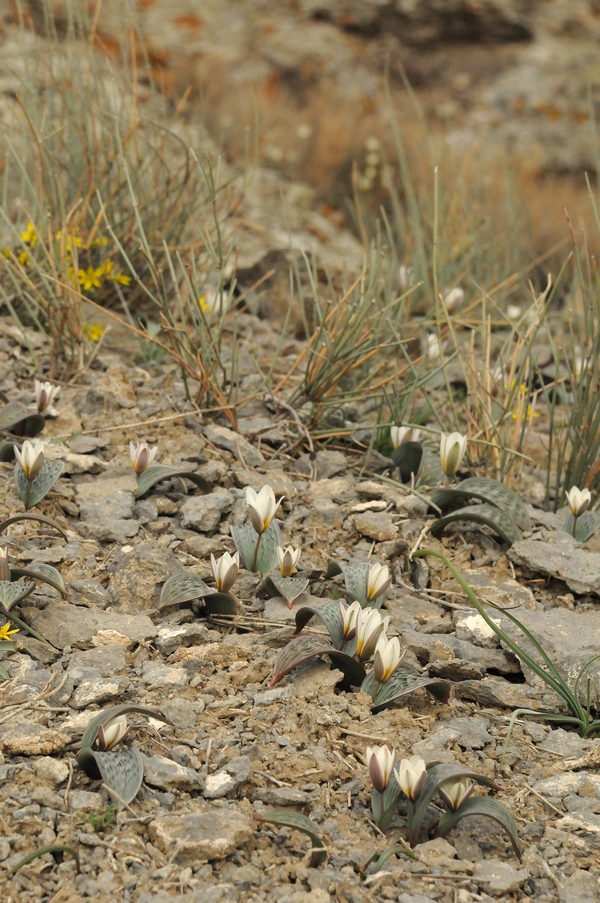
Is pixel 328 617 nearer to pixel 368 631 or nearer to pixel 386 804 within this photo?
pixel 368 631

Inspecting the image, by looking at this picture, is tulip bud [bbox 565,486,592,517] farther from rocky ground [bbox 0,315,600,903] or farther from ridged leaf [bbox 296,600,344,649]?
ridged leaf [bbox 296,600,344,649]

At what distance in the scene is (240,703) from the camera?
1831 millimetres

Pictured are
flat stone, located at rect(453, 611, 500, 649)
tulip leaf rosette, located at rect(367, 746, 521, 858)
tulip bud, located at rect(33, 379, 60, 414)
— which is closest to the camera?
tulip leaf rosette, located at rect(367, 746, 521, 858)

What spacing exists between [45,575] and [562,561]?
1.33 m

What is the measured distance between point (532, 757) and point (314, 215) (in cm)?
452

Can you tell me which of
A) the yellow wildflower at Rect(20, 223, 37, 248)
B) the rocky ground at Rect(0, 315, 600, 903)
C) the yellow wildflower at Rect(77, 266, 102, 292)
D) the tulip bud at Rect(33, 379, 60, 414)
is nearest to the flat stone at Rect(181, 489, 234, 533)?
the rocky ground at Rect(0, 315, 600, 903)

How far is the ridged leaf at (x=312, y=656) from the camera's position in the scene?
1.85m

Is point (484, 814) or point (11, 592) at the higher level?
point (11, 592)

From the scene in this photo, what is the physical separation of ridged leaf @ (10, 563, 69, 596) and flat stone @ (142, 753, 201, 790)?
0.49 metres

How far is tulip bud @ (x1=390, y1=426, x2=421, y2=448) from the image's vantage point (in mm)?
2828

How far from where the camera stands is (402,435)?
2.83m

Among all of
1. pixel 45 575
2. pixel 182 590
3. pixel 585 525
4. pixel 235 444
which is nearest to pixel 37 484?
pixel 45 575

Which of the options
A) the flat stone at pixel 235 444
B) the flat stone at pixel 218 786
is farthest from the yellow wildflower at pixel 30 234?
the flat stone at pixel 218 786

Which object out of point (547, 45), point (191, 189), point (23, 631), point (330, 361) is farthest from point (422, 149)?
point (23, 631)
